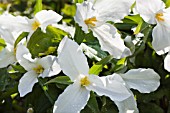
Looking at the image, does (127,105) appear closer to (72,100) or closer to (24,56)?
(72,100)

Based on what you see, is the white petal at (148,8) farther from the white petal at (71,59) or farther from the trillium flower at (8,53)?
the trillium flower at (8,53)

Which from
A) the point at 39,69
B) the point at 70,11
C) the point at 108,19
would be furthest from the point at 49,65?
the point at 70,11

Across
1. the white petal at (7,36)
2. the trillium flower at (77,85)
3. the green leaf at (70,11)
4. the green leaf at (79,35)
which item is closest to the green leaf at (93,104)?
the trillium flower at (77,85)

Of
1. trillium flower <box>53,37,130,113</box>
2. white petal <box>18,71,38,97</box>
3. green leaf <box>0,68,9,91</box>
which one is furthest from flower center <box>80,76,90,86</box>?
green leaf <box>0,68,9,91</box>

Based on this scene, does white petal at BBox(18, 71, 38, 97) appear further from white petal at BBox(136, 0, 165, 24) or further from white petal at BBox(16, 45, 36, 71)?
white petal at BBox(136, 0, 165, 24)

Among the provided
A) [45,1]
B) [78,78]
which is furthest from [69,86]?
[45,1]

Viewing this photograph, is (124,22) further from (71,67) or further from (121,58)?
(71,67)
